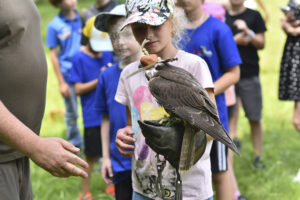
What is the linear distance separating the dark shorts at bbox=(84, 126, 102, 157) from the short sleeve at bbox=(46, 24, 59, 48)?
2223mm

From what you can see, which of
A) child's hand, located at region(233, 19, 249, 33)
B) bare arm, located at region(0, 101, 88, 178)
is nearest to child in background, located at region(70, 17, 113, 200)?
child's hand, located at region(233, 19, 249, 33)

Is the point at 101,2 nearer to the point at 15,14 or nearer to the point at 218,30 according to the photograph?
the point at 218,30

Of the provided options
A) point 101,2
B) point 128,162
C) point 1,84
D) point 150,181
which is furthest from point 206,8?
point 1,84

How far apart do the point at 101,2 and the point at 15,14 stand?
3.71m

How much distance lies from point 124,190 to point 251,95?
2.57m

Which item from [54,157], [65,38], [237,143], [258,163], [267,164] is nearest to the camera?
[54,157]

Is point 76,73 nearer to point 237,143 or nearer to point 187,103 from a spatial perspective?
point 237,143

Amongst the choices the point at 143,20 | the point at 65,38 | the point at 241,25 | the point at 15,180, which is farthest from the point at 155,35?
the point at 65,38

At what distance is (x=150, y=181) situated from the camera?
2301 mm

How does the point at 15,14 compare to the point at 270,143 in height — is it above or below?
above

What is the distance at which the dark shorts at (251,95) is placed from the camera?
5020mm

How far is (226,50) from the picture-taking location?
316cm

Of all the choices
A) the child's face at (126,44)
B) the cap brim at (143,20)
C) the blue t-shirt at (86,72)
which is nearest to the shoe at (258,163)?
the blue t-shirt at (86,72)

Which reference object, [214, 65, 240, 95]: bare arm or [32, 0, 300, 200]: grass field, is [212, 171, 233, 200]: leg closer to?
[214, 65, 240, 95]: bare arm
